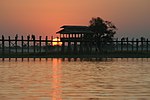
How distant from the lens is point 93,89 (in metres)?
16.8

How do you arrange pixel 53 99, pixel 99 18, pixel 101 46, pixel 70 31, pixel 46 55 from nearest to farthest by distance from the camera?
pixel 53 99 < pixel 46 55 < pixel 70 31 < pixel 101 46 < pixel 99 18

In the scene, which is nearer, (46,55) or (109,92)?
(109,92)

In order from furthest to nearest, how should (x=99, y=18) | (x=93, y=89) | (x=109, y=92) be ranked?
(x=99, y=18) < (x=93, y=89) < (x=109, y=92)

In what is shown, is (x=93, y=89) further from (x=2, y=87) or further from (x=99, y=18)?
(x=99, y=18)

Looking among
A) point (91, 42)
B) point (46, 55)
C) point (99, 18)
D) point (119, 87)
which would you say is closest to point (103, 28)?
point (99, 18)

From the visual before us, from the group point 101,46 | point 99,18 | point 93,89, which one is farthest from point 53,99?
point 99,18

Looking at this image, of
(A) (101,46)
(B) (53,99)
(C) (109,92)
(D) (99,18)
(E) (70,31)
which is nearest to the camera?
(B) (53,99)

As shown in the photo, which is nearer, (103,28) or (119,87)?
(119,87)

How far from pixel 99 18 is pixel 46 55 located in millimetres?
19783

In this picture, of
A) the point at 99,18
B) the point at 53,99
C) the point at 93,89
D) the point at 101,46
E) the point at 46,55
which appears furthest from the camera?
the point at 99,18

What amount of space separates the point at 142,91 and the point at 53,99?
3.73 m

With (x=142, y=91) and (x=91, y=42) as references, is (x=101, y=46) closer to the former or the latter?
(x=91, y=42)

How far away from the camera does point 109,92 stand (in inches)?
619

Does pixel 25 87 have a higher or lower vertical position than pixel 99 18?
lower
